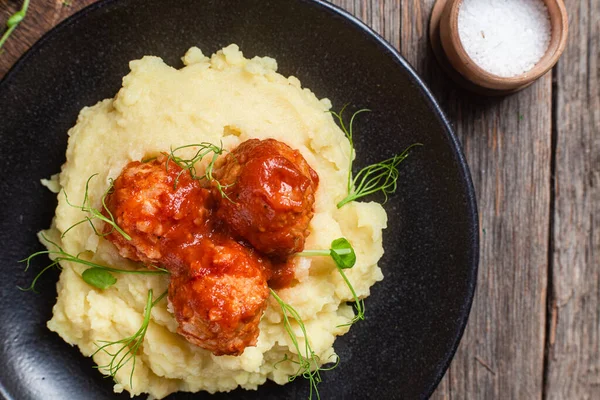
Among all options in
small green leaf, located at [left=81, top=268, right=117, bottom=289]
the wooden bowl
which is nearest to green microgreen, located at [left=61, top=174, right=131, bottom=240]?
small green leaf, located at [left=81, top=268, right=117, bottom=289]

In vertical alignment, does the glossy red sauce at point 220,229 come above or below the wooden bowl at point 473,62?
below

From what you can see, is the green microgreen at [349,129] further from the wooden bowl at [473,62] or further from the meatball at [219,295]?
the meatball at [219,295]

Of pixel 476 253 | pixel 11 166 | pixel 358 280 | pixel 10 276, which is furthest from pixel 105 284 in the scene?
pixel 476 253

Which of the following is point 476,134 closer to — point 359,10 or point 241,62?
point 359,10

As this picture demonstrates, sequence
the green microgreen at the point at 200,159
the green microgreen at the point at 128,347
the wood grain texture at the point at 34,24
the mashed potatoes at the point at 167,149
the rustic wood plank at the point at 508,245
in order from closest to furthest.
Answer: the green microgreen at the point at 200,159 → the green microgreen at the point at 128,347 → the mashed potatoes at the point at 167,149 → the wood grain texture at the point at 34,24 → the rustic wood plank at the point at 508,245

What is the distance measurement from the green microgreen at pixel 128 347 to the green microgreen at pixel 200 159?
2.66ft

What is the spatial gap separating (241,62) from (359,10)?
116 cm

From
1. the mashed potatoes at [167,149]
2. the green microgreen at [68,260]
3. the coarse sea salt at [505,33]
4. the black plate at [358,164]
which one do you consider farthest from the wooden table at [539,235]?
the green microgreen at [68,260]

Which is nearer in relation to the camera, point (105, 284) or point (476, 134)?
point (105, 284)

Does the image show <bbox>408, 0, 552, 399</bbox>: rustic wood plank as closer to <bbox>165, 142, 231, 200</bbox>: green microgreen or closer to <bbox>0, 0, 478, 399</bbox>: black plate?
<bbox>0, 0, 478, 399</bbox>: black plate

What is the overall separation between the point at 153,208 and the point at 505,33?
307 centimetres

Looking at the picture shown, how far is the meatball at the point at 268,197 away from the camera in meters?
3.42

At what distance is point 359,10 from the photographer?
4750 mm

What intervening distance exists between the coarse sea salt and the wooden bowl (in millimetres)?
88
